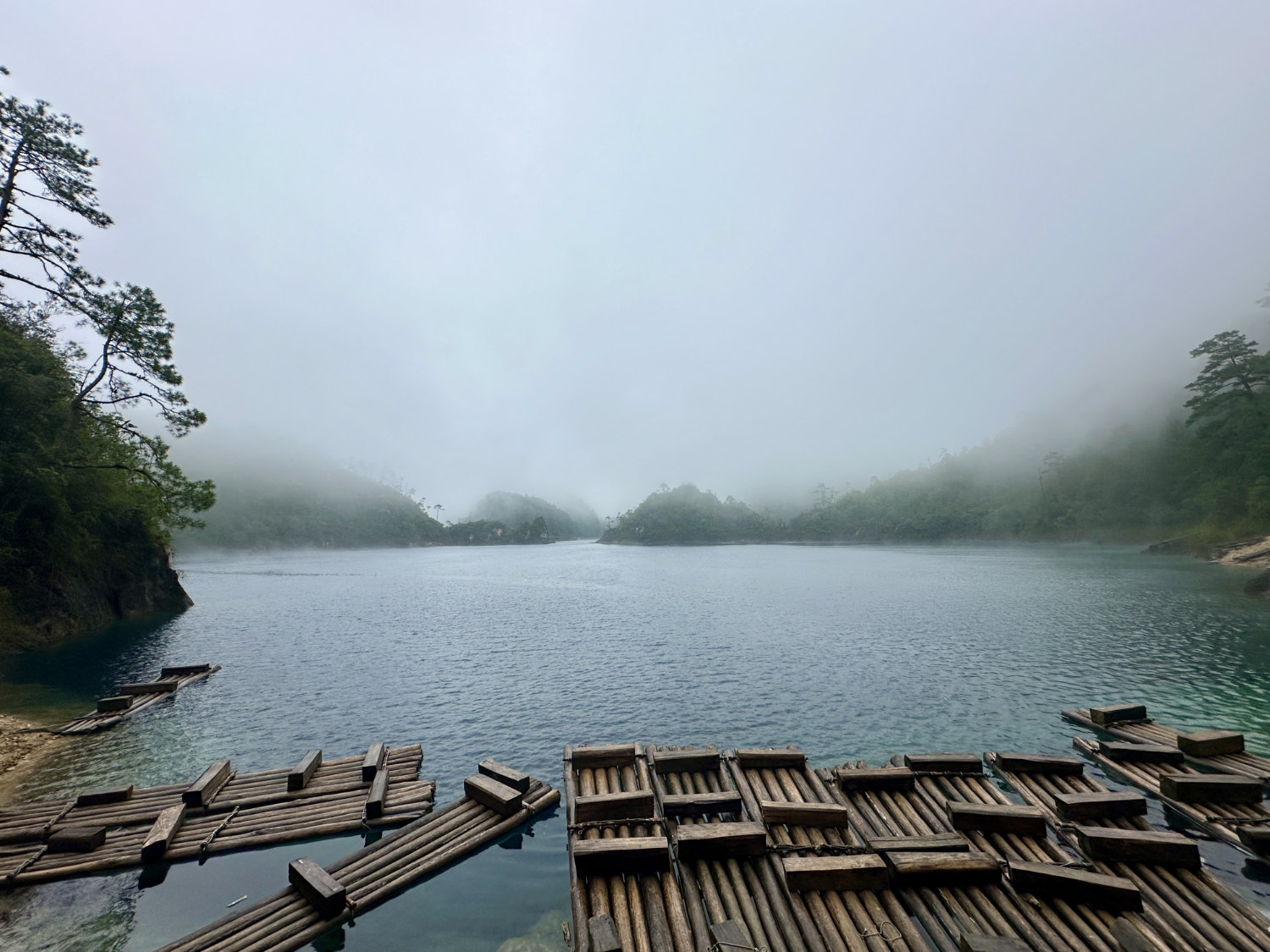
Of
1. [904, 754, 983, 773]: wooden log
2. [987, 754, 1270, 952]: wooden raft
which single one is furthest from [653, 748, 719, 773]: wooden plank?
[987, 754, 1270, 952]: wooden raft

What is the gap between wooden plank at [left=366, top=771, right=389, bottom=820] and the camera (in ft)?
52.9

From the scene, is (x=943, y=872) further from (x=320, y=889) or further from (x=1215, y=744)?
(x=1215, y=744)

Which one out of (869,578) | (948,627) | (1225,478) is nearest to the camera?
(948,627)

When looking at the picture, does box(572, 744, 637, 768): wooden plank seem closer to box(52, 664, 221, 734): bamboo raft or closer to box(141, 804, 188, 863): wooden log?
box(141, 804, 188, 863): wooden log

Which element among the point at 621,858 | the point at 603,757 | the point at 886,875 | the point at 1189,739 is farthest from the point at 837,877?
the point at 1189,739

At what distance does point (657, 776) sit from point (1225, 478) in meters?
142

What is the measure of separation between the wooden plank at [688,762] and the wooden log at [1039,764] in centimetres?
1029

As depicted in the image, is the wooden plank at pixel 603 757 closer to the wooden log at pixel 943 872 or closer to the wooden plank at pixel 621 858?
the wooden plank at pixel 621 858

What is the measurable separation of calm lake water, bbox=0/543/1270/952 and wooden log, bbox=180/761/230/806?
2673 mm

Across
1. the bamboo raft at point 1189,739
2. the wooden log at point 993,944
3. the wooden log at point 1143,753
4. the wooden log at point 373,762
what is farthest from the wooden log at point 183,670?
the bamboo raft at point 1189,739

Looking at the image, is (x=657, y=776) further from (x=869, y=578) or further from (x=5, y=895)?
(x=869, y=578)

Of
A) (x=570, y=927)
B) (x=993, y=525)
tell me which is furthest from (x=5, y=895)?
(x=993, y=525)

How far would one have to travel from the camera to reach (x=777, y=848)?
40.3 feet

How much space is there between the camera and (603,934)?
9609 millimetres
